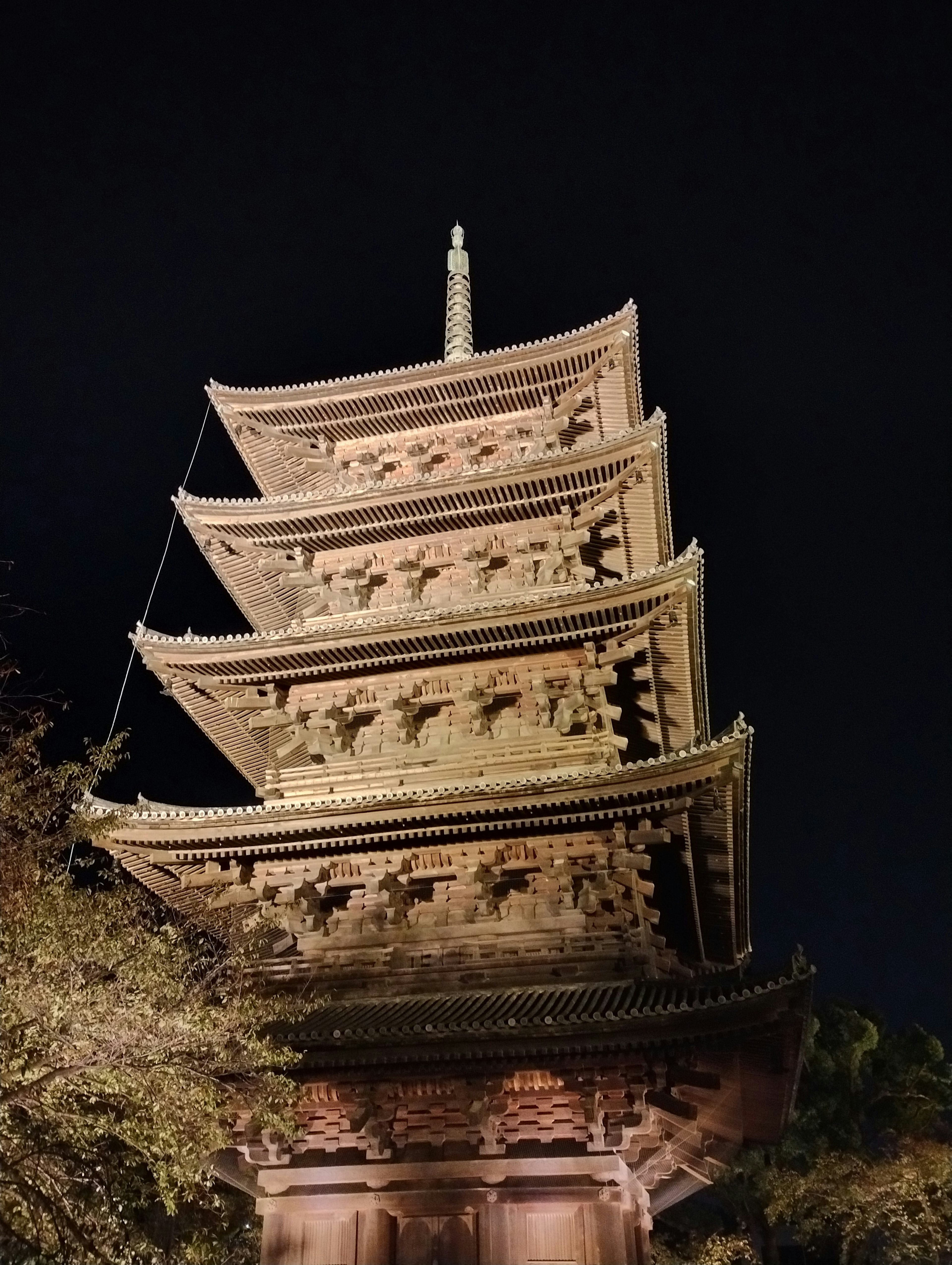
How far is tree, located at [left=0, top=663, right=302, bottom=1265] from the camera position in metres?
9.04

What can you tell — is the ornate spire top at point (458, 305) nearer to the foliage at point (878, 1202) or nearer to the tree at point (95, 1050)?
the tree at point (95, 1050)

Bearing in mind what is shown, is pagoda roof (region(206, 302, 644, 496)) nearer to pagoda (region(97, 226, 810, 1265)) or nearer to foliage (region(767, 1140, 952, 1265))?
pagoda (region(97, 226, 810, 1265))

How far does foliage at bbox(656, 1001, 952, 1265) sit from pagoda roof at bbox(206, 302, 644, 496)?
64.0 feet

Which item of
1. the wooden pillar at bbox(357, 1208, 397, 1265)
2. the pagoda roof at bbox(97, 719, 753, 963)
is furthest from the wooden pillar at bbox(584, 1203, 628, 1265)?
the pagoda roof at bbox(97, 719, 753, 963)

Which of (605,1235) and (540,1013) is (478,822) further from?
(605,1235)

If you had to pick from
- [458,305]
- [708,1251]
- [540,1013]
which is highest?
[458,305]

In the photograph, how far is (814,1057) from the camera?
3231 centimetres

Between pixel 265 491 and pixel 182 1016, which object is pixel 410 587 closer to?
pixel 265 491

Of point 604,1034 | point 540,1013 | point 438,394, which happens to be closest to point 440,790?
point 540,1013

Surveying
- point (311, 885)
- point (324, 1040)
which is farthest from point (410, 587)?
point (324, 1040)

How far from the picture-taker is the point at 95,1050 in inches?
370

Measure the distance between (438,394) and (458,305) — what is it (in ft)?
22.8

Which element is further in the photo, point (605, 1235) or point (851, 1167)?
point (851, 1167)

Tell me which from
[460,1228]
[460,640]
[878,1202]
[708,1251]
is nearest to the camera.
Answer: [460,1228]
